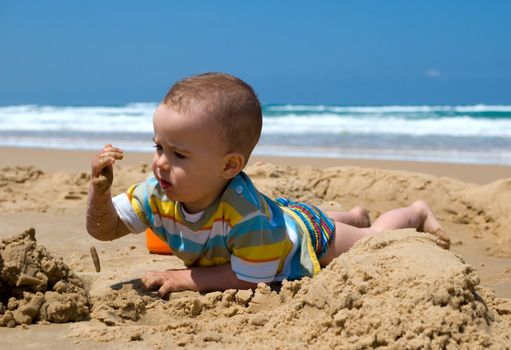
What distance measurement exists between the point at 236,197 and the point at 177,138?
0.37 metres

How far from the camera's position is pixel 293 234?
3180 millimetres

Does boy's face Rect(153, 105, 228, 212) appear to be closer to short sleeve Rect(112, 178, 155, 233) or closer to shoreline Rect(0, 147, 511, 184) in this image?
short sleeve Rect(112, 178, 155, 233)

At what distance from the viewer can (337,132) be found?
14.4 meters

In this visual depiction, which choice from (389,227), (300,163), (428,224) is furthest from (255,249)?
(300,163)

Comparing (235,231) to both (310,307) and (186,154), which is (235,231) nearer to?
(186,154)

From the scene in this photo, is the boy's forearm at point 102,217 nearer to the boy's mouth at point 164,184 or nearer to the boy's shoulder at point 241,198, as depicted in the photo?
the boy's mouth at point 164,184

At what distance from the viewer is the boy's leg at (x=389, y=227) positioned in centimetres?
346

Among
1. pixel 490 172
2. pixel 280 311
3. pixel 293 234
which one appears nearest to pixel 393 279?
pixel 280 311

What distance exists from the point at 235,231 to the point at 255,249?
0.11 meters

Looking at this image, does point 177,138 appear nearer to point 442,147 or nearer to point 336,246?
point 336,246

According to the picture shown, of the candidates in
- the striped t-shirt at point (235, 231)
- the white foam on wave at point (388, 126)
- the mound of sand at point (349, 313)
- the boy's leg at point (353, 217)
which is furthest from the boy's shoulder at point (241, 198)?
the white foam on wave at point (388, 126)

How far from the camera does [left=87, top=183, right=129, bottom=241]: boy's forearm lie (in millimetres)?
3059

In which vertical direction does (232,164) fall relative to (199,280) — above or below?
above

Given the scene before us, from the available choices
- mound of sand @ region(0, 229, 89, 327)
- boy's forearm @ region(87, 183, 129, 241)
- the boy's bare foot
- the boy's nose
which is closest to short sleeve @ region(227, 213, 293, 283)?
the boy's nose
